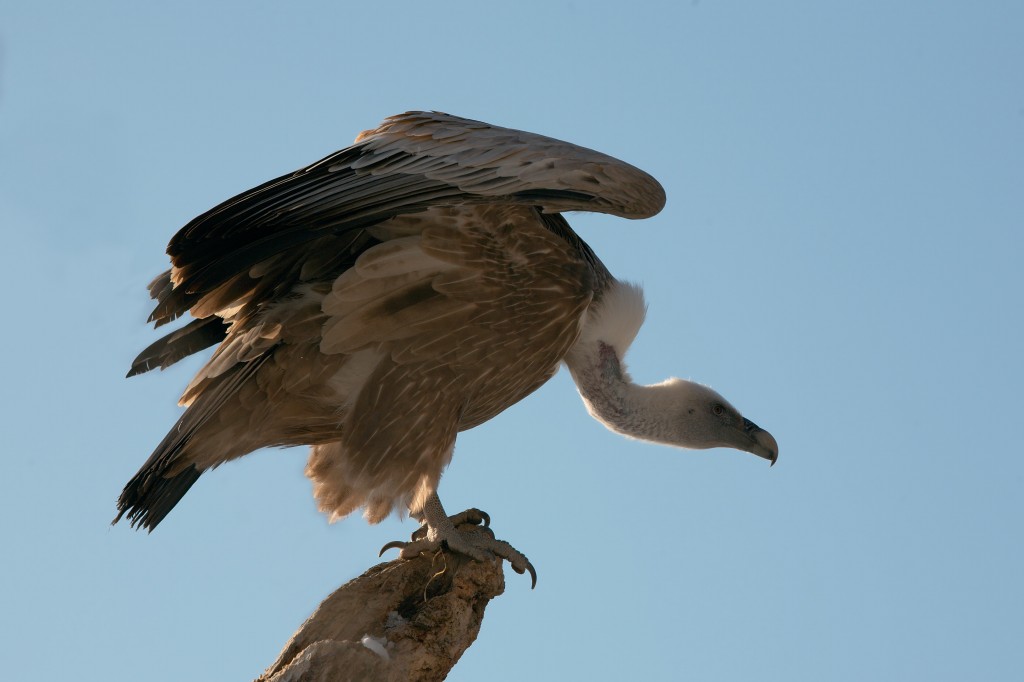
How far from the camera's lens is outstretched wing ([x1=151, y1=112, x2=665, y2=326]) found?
19.1ft

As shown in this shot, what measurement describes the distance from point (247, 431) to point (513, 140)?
5.60 ft

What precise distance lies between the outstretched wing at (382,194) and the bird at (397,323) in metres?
0.01

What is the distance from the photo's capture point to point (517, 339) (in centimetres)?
661

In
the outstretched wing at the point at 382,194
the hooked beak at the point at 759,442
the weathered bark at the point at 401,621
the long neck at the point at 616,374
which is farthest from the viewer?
the hooked beak at the point at 759,442

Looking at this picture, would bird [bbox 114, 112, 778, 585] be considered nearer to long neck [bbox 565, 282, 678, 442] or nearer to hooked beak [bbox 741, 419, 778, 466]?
long neck [bbox 565, 282, 678, 442]

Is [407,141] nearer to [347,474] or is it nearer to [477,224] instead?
[477,224]

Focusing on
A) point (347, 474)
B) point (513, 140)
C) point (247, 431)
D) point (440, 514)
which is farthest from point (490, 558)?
point (513, 140)

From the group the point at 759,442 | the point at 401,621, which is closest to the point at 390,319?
the point at 401,621

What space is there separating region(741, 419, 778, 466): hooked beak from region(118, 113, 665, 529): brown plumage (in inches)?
62.4

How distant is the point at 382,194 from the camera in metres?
5.87

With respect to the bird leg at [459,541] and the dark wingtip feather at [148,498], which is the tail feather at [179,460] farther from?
the bird leg at [459,541]

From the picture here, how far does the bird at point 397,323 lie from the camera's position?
6273 millimetres

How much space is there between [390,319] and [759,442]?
2.40m

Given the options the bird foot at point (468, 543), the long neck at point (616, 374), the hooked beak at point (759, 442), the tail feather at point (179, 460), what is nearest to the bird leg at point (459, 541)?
the bird foot at point (468, 543)
